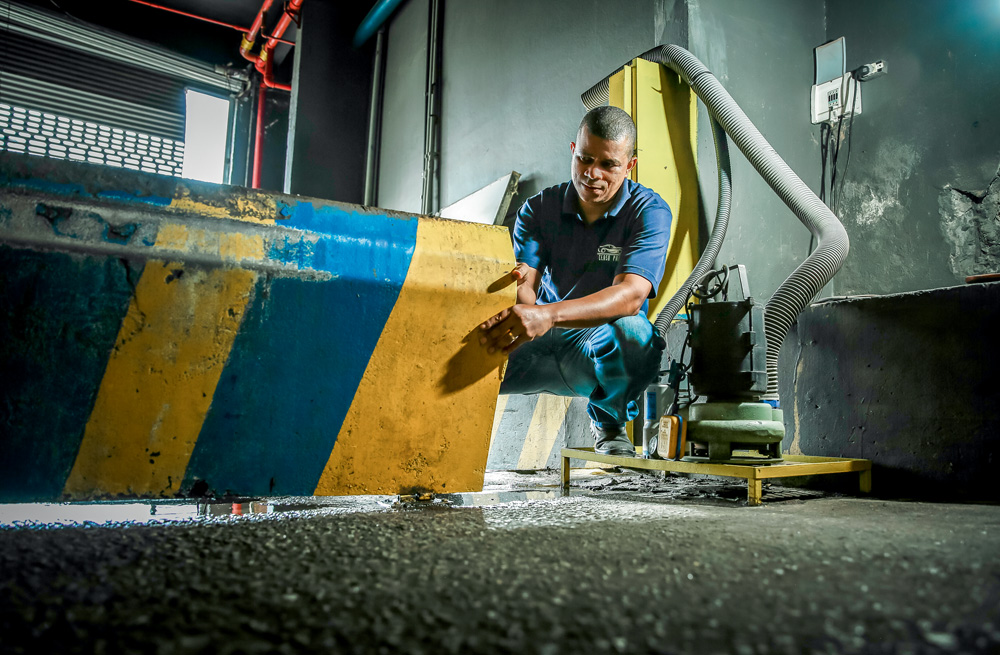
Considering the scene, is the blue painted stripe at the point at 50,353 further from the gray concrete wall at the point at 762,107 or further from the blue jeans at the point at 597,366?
the gray concrete wall at the point at 762,107

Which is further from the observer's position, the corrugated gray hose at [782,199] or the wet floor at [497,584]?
the corrugated gray hose at [782,199]

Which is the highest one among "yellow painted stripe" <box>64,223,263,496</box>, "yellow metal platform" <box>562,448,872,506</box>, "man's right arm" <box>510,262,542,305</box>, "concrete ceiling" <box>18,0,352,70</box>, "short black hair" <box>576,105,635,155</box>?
"concrete ceiling" <box>18,0,352,70</box>

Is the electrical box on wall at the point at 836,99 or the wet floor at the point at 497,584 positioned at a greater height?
the electrical box on wall at the point at 836,99

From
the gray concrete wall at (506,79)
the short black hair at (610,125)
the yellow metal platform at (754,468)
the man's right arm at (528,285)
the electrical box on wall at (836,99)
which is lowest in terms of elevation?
the yellow metal platform at (754,468)

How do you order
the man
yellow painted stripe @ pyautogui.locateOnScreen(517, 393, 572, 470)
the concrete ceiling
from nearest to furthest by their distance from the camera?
the man
yellow painted stripe @ pyautogui.locateOnScreen(517, 393, 572, 470)
the concrete ceiling

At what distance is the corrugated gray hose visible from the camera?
1.85 m

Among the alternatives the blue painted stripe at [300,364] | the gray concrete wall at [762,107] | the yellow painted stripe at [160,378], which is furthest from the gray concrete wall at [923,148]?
the yellow painted stripe at [160,378]

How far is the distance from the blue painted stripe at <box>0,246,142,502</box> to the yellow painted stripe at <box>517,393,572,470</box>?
6.48 ft

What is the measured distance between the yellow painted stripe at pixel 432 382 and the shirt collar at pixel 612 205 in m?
0.86

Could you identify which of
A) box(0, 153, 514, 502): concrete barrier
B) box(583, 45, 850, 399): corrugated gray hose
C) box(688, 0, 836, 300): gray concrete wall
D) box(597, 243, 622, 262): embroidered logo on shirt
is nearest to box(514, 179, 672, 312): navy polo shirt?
box(597, 243, 622, 262): embroidered logo on shirt

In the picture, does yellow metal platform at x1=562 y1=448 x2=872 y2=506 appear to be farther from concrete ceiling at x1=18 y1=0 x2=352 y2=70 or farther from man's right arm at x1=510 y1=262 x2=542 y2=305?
concrete ceiling at x1=18 y1=0 x2=352 y2=70

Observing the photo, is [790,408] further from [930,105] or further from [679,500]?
[930,105]

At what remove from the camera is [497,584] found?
78cm

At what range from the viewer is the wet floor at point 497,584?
0.59 meters
